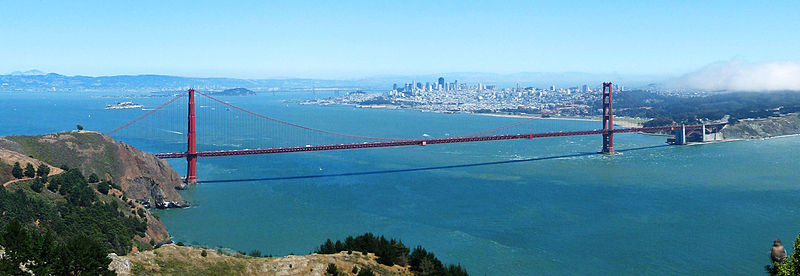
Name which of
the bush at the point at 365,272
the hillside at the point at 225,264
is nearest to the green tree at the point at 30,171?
the hillside at the point at 225,264

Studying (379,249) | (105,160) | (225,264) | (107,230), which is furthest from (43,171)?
(379,249)

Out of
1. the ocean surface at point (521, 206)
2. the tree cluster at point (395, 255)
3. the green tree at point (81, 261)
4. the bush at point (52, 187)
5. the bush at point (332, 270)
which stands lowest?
the ocean surface at point (521, 206)

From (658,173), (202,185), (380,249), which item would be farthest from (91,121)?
(380,249)

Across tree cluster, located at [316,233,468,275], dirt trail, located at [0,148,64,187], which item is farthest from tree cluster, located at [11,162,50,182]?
tree cluster, located at [316,233,468,275]

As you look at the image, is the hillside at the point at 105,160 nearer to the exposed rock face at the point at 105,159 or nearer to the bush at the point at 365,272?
the exposed rock face at the point at 105,159

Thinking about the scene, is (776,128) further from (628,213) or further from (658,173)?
(628,213)
